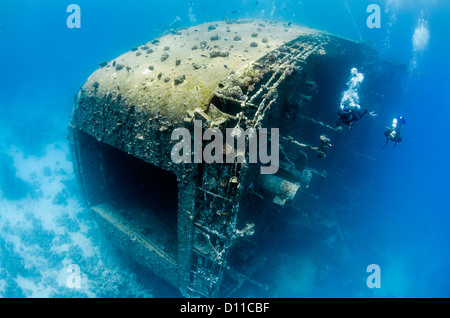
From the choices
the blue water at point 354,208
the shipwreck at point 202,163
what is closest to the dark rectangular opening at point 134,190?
the shipwreck at point 202,163

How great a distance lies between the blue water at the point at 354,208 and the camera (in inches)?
478

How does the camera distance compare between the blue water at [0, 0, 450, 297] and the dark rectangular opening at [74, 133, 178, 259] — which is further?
the blue water at [0, 0, 450, 297]

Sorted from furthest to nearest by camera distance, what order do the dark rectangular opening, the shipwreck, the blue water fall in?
the blue water → the dark rectangular opening → the shipwreck

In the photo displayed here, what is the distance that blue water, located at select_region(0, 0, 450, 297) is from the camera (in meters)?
12.1

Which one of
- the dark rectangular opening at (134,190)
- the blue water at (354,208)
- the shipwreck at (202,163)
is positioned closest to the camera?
the shipwreck at (202,163)

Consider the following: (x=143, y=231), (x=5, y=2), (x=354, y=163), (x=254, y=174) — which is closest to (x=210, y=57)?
(x=254, y=174)

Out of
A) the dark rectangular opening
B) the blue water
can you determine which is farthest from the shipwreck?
the blue water

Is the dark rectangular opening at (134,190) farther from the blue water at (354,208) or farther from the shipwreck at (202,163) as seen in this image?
the blue water at (354,208)

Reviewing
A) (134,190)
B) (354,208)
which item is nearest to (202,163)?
(134,190)

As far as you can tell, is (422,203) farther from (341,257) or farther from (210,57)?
(210,57)

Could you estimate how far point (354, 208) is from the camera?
743 inches

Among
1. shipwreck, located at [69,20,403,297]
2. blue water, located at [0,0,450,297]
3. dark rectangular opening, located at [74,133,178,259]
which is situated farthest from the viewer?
blue water, located at [0,0,450,297]

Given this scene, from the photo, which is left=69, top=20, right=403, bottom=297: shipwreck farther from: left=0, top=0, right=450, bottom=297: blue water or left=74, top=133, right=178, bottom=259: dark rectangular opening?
left=0, top=0, right=450, bottom=297: blue water
